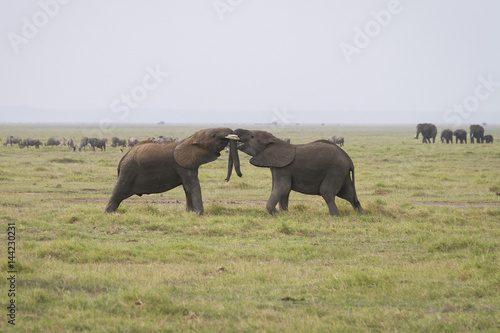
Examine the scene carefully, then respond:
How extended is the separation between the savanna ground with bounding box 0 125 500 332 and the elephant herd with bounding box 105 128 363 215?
63 cm

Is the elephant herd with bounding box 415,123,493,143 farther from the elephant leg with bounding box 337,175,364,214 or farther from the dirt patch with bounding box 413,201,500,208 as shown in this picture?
the elephant leg with bounding box 337,175,364,214

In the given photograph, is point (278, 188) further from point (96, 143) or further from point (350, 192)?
point (96, 143)

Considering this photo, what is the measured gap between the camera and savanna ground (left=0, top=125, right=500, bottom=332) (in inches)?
280

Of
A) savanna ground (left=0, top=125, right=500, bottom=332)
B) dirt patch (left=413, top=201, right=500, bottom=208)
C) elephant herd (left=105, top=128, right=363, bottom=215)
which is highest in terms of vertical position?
elephant herd (left=105, top=128, right=363, bottom=215)

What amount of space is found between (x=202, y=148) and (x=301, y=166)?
8.26ft

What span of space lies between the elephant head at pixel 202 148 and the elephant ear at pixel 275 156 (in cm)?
62

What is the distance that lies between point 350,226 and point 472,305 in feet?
18.8

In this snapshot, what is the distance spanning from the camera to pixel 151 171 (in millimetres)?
14852

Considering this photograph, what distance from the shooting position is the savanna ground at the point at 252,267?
7117 mm

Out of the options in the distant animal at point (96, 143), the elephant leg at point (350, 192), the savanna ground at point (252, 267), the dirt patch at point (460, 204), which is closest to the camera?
the savanna ground at point (252, 267)

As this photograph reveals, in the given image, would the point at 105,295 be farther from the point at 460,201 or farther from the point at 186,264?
the point at 460,201

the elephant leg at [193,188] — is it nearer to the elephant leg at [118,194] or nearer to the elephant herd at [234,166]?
the elephant herd at [234,166]

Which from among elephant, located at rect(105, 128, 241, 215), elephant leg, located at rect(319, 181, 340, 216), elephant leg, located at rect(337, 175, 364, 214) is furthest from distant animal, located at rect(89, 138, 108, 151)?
elephant leg, located at rect(319, 181, 340, 216)

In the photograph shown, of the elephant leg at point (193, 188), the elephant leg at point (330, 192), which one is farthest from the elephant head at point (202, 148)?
the elephant leg at point (330, 192)
